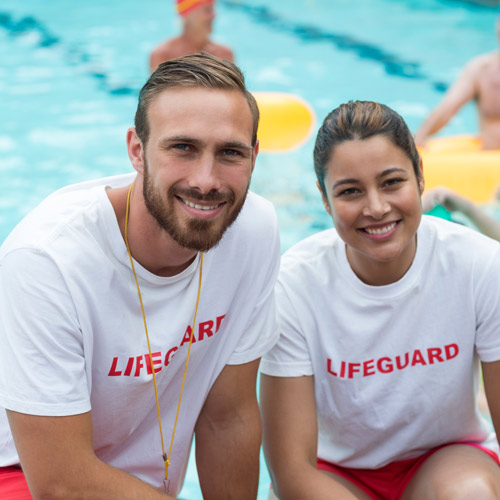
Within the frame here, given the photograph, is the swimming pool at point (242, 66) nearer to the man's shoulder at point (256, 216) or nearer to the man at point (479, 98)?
the man at point (479, 98)

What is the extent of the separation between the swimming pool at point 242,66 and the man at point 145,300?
1.33 metres

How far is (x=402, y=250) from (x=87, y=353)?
0.86 metres

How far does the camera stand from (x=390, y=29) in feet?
37.3

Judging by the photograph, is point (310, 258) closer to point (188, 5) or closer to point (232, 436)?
point (232, 436)

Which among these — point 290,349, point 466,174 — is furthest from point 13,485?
point 466,174

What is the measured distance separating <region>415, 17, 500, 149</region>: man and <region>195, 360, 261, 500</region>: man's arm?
360cm

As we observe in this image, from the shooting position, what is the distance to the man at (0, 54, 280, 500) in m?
1.81

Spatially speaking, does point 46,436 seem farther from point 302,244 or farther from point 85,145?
point 85,145

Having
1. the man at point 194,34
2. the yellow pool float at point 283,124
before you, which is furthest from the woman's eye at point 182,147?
the man at point 194,34

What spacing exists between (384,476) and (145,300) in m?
0.90

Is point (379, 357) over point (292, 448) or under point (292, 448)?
over

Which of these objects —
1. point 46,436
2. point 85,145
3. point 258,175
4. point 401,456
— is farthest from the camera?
point 85,145

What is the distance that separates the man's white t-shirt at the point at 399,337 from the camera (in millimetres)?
2205

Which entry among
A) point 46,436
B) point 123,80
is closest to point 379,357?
point 46,436
